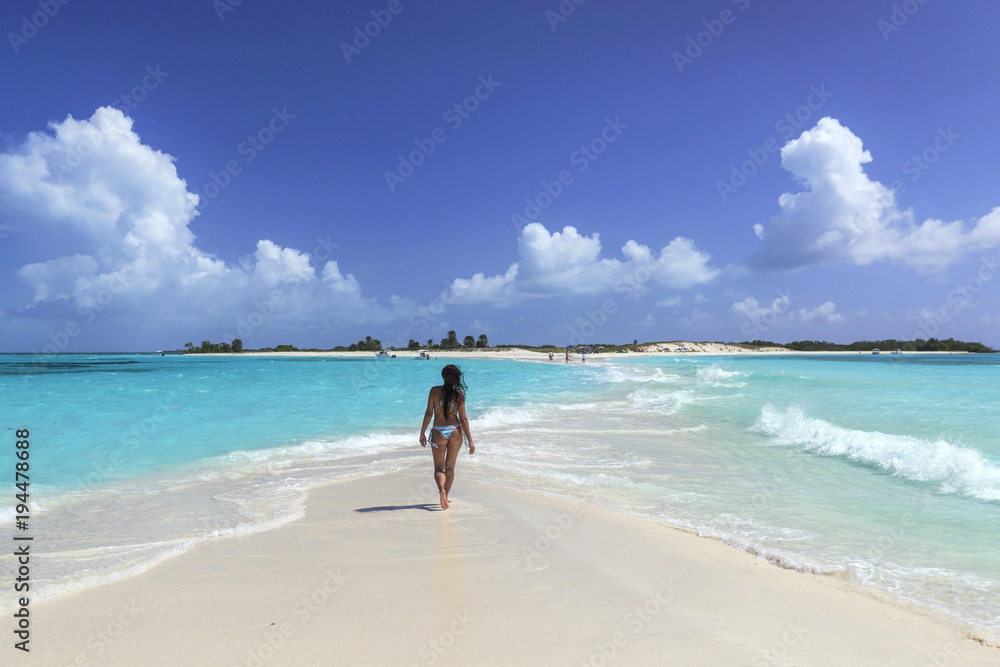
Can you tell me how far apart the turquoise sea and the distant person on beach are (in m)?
1.12

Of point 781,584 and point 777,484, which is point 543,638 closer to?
point 781,584

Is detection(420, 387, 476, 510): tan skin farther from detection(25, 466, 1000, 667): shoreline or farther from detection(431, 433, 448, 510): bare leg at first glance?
detection(25, 466, 1000, 667): shoreline

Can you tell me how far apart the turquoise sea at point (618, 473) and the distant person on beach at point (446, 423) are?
112 centimetres

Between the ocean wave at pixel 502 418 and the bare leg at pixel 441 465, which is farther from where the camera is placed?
the ocean wave at pixel 502 418

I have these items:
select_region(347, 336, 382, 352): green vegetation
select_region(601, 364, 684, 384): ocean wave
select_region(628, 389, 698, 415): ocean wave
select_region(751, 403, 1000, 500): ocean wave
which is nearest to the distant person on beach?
select_region(751, 403, 1000, 500): ocean wave

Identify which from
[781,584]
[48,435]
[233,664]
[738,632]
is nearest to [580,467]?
[781,584]

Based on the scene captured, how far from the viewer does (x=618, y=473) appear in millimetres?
9664

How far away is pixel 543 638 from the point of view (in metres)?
3.52

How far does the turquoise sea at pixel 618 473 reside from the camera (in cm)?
555

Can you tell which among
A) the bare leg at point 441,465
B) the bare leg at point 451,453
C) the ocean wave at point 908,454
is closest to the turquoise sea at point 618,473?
the ocean wave at point 908,454

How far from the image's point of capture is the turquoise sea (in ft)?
18.2

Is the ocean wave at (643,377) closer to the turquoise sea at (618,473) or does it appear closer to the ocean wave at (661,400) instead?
the ocean wave at (661,400)

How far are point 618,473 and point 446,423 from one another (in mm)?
4422

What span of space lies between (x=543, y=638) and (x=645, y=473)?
665 centimetres
